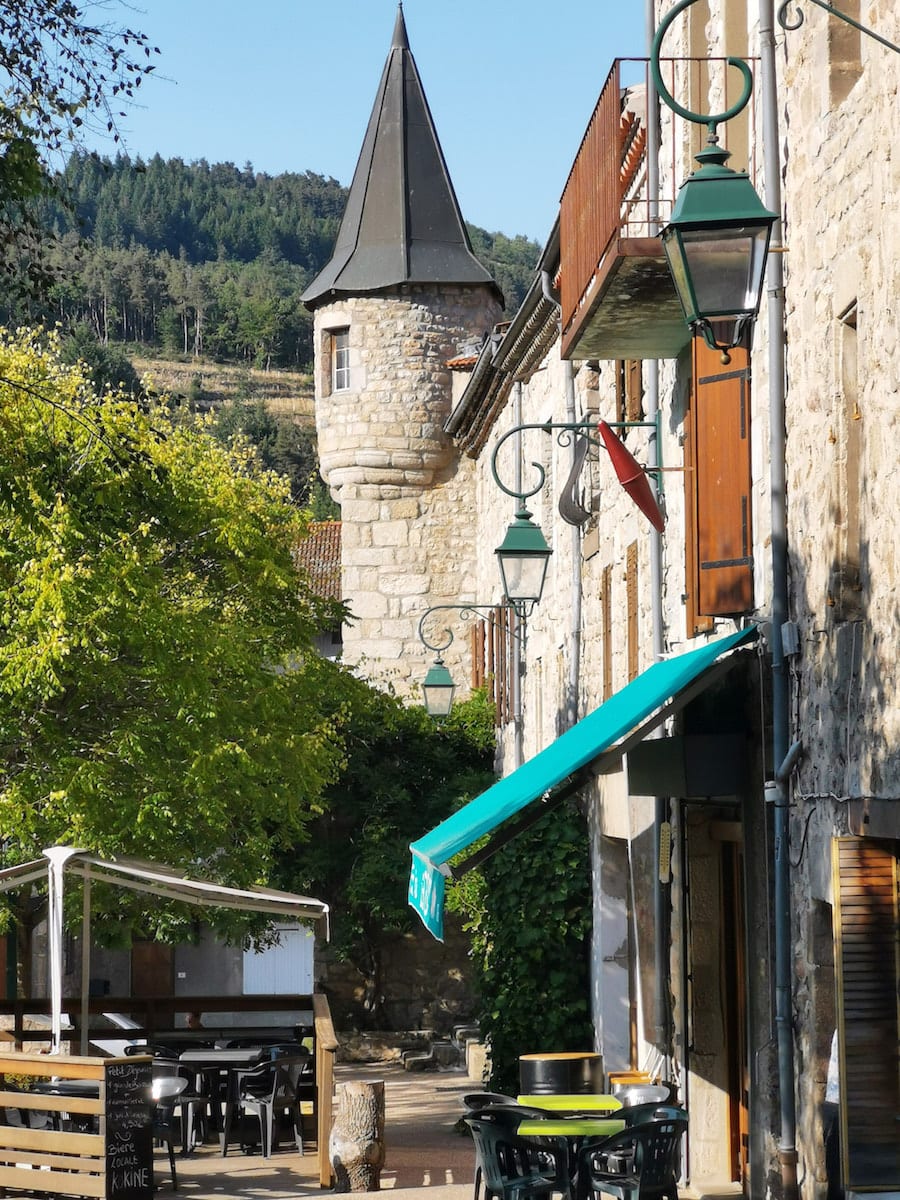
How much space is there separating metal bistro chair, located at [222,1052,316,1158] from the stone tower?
1241 cm

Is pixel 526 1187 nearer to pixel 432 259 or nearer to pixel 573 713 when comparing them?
pixel 573 713

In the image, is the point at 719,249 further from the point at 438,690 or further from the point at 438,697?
the point at 438,697

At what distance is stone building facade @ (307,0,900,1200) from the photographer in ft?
21.4

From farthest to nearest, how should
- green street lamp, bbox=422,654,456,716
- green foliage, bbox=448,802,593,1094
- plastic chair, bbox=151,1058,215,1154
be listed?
green street lamp, bbox=422,654,456,716, green foliage, bbox=448,802,593,1094, plastic chair, bbox=151,1058,215,1154

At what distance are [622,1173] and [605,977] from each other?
14.4 feet

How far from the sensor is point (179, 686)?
47.2 ft

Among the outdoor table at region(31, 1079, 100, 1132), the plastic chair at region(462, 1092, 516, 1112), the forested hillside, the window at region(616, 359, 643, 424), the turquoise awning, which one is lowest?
the outdoor table at region(31, 1079, 100, 1132)

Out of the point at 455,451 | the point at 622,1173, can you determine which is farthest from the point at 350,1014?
the point at 622,1173

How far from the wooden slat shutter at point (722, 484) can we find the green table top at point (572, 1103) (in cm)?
277

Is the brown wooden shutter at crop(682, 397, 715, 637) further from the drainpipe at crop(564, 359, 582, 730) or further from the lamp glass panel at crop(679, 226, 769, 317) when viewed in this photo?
the drainpipe at crop(564, 359, 582, 730)

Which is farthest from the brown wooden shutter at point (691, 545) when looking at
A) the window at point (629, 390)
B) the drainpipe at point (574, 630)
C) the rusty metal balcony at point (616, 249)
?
the drainpipe at point (574, 630)

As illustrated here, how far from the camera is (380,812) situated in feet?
76.4

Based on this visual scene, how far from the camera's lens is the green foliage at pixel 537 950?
13695 millimetres

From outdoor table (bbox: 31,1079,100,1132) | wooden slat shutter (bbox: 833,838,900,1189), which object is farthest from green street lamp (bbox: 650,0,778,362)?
outdoor table (bbox: 31,1079,100,1132)
